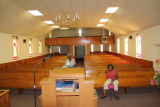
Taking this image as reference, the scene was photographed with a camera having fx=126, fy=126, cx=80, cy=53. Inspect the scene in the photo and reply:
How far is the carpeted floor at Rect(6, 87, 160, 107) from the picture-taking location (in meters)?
4.21

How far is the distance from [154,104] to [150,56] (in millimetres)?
3880

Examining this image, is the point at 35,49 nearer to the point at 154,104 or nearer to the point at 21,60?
the point at 21,60

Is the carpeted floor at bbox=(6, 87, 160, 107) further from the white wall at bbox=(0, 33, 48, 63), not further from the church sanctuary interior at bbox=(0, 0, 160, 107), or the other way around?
the white wall at bbox=(0, 33, 48, 63)

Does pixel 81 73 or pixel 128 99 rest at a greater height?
pixel 81 73

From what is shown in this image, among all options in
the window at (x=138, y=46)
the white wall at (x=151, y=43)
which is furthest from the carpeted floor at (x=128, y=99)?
the window at (x=138, y=46)

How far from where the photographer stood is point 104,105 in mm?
4152

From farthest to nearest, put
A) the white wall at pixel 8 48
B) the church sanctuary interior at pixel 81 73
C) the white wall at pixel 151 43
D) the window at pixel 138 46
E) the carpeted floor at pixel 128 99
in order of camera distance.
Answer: the window at pixel 138 46 < the white wall at pixel 8 48 < the white wall at pixel 151 43 < the carpeted floor at pixel 128 99 < the church sanctuary interior at pixel 81 73

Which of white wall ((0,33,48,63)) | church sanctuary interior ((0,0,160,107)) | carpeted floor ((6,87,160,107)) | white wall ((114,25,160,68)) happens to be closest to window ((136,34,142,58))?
church sanctuary interior ((0,0,160,107))

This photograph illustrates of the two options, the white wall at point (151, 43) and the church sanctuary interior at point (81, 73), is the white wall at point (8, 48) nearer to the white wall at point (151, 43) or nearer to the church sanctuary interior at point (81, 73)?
the church sanctuary interior at point (81, 73)

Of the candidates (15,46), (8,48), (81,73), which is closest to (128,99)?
(81,73)

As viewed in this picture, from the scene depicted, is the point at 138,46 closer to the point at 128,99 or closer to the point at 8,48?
the point at 128,99

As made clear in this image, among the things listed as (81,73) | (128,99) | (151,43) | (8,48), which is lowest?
(128,99)

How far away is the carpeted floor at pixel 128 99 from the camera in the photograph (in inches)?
166

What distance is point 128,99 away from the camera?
461 cm
